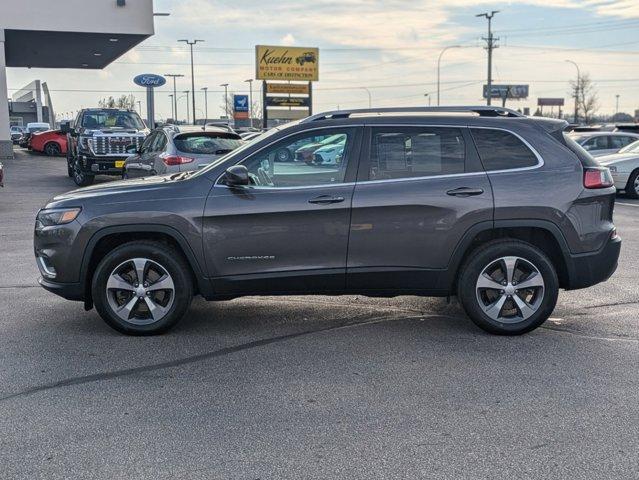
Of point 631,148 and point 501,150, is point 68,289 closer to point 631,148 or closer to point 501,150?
point 501,150

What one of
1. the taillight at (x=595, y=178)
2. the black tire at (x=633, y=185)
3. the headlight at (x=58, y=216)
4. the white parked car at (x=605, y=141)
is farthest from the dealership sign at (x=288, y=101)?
the taillight at (x=595, y=178)

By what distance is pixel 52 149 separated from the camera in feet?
111

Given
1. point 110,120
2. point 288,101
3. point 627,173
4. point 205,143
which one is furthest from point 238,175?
point 288,101

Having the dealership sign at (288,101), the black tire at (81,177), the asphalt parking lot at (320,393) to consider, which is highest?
the dealership sign at (288,101)

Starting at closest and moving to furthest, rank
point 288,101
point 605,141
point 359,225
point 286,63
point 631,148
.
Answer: point 359,225 → point 631,148 → point 605,141 → point 288,101 → point 286,63

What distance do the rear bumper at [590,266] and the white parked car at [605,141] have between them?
48.2 feet

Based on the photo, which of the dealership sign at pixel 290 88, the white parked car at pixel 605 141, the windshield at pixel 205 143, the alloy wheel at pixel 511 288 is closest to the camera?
the alloy wheel at pixel 511 288

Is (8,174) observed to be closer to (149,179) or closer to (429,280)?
(149,179)

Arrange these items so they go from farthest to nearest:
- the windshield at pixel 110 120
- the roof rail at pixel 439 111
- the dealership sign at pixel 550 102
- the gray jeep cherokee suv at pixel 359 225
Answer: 1. the dealership sign at pixel 550 102
2. the windshield at pixel 110 120
3. the roof rail at pixel 439 111
4. the gray jeep cherokee suv at pixel 359 225

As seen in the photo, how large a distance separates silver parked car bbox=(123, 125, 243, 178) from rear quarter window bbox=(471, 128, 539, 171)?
730cm

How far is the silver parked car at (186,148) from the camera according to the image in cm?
1260

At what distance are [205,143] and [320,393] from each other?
9257 mm

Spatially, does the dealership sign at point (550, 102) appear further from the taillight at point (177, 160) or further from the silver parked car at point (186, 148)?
the taillight at point (177, 160)

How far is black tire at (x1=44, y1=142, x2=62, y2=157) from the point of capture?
3384 cm
